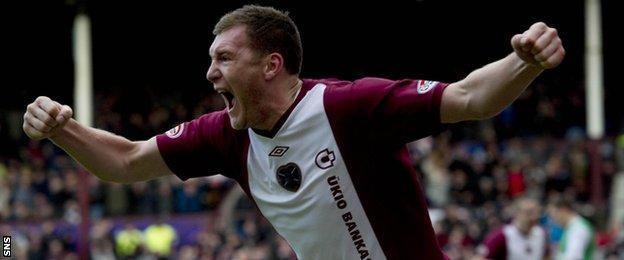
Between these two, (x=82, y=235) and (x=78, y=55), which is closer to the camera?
(x=82, y=235)

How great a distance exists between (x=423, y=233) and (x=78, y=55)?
17.2 m

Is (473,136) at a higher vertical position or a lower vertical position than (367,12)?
lower

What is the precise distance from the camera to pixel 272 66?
176 inches

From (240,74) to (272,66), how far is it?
0.13 meters

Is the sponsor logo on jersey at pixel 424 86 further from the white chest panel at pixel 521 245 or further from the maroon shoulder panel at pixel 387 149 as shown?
the white chest panel at pixel 521 245

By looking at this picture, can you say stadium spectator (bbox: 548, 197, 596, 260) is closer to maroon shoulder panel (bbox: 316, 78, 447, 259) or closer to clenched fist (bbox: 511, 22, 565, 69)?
maroon shoulder panel (bbox: 316, 78, 447, 259)

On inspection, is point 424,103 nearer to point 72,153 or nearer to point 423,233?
point 423,233

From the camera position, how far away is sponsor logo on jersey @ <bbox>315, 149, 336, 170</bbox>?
439 centimetres

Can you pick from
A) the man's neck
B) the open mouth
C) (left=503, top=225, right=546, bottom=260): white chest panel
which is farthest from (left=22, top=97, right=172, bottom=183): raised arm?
(left=503, top=225, right=546, bottom=260): white chest panel

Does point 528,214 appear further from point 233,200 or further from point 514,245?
point 233,200

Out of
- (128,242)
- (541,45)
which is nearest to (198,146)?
(541,45)

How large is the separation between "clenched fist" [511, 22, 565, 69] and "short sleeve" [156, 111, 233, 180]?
142 centimetres

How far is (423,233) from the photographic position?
4.49 m

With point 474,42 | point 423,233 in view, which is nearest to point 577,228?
point 423,233
